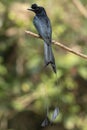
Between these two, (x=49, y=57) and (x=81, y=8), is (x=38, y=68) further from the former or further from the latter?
(x=49, y=57)

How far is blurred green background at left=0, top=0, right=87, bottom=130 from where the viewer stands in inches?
163

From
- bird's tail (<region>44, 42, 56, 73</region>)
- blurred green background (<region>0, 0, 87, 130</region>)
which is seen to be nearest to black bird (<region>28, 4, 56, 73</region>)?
bird's tail (<region>44, 42, 56, 73</region>)

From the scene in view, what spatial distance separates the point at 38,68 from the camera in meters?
4.34

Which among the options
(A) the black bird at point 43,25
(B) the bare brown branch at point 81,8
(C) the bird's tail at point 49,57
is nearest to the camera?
(C) the bird's tail at point 49,57

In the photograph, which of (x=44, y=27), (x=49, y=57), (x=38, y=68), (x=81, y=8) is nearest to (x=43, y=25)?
(x=44, y=27)

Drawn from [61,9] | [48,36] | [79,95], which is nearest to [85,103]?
[79,95]

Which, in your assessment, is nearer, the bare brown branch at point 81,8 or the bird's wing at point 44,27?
the bird's wing at point 44,27

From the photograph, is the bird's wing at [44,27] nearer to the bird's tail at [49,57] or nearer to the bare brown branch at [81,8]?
the bird's tail at [49,57]

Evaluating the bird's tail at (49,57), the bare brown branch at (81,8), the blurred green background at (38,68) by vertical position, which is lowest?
the blurred green background at (38,68)

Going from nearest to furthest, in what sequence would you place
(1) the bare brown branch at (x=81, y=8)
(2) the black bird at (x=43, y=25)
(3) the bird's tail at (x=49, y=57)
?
(3) the bird's tail at (x=49, y=57)
(2) the black bird at (x=43, y=25)
(1) the bare brown branch at (x=81, y=8)

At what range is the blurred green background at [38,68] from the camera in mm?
4152

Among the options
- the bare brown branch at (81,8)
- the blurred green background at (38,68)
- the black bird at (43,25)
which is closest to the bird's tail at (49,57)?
the black bird at (43,25)

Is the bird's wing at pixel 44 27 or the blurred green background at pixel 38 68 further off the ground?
the bird's wing at pixel 44 27

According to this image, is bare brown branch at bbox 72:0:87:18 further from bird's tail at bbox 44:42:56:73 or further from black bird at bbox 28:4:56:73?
bird's tail at bbox 44:42:56:73
